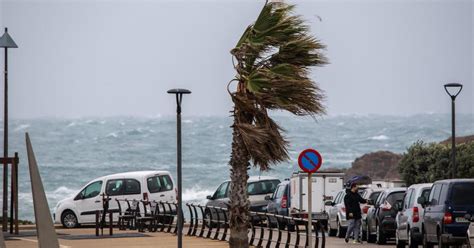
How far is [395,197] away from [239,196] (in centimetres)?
692

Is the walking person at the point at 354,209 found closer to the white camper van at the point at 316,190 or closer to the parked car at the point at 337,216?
the parked car at the point at 337,216

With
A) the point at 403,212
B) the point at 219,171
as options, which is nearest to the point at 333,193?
the point at 403,212

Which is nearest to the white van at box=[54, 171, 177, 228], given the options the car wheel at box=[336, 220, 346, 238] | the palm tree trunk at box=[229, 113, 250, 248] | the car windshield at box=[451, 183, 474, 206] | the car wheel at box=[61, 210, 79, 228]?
the car wheel at box=[61, 210, 79, 228]

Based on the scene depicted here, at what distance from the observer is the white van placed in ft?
155

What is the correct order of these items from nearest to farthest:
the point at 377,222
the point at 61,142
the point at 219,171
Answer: the point at 377,222 → the point at 219,171 → the point at 61,142

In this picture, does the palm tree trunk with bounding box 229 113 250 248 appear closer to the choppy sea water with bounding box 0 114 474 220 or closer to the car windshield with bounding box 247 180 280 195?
the car windshield with bounding box 247 180 280 195

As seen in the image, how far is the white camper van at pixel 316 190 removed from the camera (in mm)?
45281

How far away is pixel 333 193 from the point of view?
4688 centimetres

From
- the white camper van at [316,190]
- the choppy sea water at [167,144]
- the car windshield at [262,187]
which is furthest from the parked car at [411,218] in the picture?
the choppy sea water at [167,144]

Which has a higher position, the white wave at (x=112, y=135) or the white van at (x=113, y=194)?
the white wave at (x=112, y=135)

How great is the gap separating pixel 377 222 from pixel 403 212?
3.42 m

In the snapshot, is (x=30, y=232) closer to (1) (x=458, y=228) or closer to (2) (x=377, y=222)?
(2) (x=377, y=222)

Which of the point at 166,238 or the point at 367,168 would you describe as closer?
the point at 166,238

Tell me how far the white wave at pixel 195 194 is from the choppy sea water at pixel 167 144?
0.08 ft
